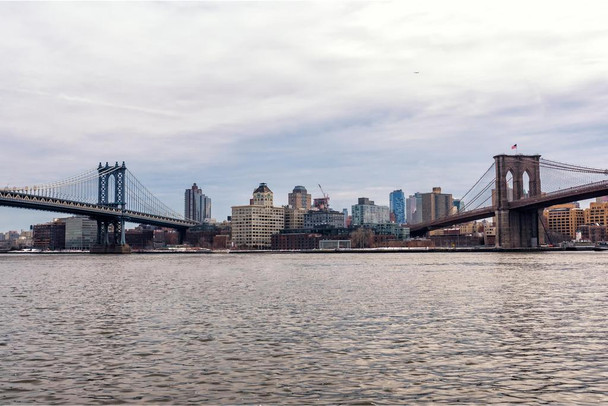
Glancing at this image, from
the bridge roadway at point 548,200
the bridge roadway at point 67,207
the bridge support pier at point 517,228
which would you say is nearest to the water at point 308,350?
the bridge roadway at point 548,200

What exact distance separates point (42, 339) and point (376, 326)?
10.8m

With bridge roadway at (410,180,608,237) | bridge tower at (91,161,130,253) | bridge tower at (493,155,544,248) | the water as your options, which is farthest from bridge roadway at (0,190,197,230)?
the water

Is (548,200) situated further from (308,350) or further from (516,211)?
(308,350)

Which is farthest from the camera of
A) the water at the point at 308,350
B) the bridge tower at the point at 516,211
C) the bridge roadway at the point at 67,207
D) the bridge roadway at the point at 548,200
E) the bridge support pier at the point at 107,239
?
the bridge support pier at the point at 107,239

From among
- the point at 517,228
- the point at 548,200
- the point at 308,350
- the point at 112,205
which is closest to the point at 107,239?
the point at 112,205

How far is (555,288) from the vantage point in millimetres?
40281

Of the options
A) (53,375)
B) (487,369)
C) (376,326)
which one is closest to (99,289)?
(376,326)

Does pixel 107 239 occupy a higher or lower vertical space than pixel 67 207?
lower

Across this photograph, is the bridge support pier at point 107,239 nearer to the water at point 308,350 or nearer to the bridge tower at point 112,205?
the bridge tower at point 112,205

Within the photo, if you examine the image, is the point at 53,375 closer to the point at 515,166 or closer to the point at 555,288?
the point at 555,288

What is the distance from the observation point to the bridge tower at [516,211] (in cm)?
14075

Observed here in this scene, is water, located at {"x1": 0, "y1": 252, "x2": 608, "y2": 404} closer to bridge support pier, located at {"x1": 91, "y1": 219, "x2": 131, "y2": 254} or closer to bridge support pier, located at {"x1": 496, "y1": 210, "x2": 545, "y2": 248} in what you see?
bridge support pier, located at {"x1": 496, "y1": 210, "x2": 545, "y2": 248}

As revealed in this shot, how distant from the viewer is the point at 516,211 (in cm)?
14200

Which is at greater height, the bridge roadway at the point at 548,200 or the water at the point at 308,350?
the bridge roadway at the point at 548,200
